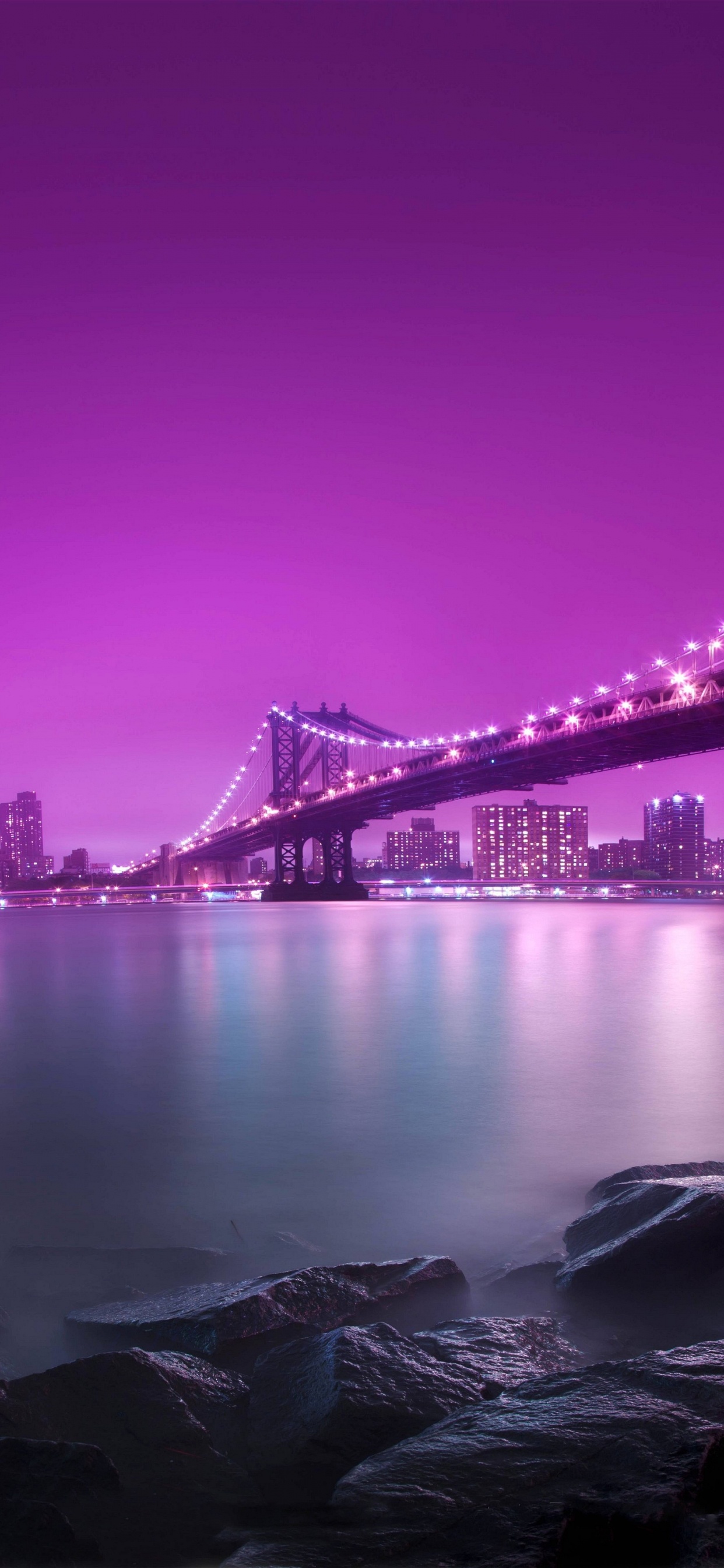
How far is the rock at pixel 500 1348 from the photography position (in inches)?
106

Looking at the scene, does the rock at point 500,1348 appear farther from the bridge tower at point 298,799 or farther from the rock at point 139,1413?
the bridge tower at point 298,799

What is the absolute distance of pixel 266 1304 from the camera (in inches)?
118

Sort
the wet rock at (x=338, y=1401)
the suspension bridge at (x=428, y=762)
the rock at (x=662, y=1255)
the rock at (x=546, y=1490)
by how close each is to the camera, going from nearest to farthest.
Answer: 1. the rock at (x=546, y=1490)
2. the wet rock at (x=338, y=1401)
3. the rock at (x=662, y=1255)
4. the suspension bridge at (x=428, y=762)

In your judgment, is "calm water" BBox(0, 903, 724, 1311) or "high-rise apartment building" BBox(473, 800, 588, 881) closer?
"calm water" BBox(0, 903, 724, 1311)

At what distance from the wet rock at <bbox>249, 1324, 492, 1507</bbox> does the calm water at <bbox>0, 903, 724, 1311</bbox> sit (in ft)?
4.57

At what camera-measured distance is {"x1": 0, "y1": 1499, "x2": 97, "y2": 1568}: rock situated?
1.96 meters

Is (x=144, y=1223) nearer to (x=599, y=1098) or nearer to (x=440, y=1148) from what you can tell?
(x=440, y=1148)

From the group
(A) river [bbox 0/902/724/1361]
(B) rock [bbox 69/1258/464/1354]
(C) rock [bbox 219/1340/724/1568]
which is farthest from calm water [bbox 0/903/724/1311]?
(C) rock [bbox 219/1340/724/1568]

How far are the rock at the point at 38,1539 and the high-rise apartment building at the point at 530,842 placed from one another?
118 metres

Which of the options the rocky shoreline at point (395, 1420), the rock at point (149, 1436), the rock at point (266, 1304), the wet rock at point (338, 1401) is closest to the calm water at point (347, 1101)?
the rock at point (266, 1304)

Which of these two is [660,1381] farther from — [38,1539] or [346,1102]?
[346,1102]

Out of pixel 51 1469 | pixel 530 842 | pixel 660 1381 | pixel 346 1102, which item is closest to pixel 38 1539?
pixel 51 1469

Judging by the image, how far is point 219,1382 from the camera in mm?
2693

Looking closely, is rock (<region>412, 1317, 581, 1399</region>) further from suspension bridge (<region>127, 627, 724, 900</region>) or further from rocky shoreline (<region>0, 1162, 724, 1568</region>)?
suspension bridge (<region>127, 627, 724, 900</region>)
